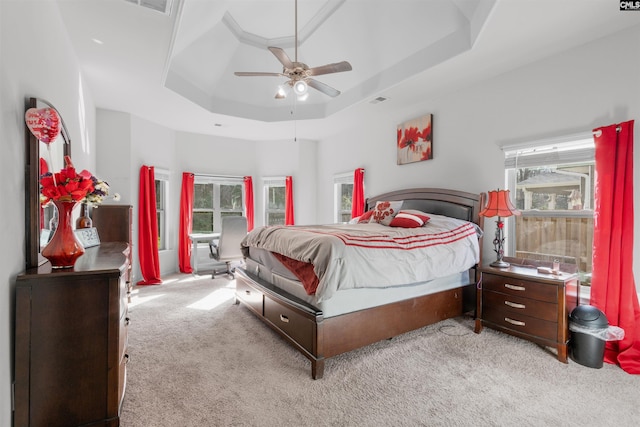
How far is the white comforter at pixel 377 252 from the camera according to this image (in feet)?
7.31

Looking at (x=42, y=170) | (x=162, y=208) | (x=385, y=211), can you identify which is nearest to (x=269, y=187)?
(x=162, y=208)

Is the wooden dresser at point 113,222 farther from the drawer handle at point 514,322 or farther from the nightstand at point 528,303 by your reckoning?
the drawer handle at point 514,322

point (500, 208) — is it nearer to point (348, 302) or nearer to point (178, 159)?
point (348, 302)

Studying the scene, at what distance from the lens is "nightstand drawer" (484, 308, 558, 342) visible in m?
2.51

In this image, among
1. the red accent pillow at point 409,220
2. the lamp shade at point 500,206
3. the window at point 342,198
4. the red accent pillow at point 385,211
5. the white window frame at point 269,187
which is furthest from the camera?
the white window frame at point 269,187

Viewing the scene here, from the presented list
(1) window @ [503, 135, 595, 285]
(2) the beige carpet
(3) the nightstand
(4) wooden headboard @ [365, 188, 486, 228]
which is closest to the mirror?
(2) the beige carpet

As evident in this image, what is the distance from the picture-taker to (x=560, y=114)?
116 inches

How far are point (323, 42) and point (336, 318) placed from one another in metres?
3.56

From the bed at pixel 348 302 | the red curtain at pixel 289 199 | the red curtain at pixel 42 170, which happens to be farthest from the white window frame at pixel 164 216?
the red curtain at pixel 42 170

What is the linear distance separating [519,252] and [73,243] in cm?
410

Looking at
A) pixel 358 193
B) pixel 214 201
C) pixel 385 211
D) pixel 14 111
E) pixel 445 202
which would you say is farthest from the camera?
pixel 214 201

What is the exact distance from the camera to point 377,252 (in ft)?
8.04

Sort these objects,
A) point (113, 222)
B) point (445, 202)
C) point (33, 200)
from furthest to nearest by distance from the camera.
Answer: point (445, 202) < point (113, 222) < point (33, 200)

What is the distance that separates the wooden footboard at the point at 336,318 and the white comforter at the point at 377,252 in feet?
0.82
